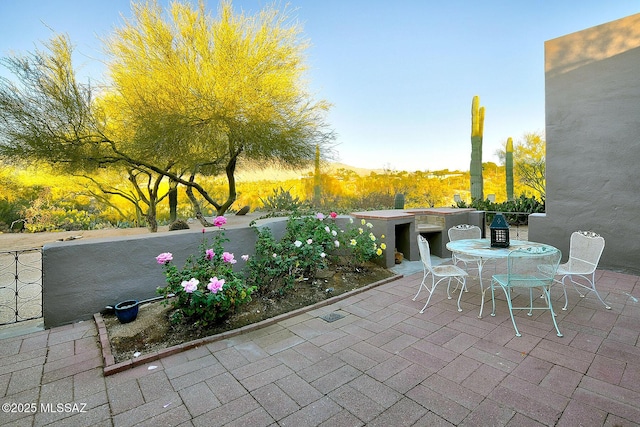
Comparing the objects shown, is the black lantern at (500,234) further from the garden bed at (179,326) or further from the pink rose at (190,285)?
the pink rose at (190,285)

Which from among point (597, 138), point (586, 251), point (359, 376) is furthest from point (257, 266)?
point (597, 138)

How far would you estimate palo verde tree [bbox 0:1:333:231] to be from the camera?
214 inches

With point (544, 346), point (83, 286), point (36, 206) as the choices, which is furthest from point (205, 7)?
point (36, 206)

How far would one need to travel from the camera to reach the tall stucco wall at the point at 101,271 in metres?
2.73

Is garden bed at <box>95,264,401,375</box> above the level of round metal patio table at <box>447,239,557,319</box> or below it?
below

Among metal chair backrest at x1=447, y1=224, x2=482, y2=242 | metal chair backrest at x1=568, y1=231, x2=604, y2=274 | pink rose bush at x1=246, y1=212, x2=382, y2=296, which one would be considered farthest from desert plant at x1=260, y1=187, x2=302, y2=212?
metal chair backrest at x1=568, y1=231, x2=604, y2=274

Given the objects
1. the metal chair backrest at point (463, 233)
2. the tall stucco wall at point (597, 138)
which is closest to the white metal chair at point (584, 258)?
the metal chair backrest at point (463, 233)

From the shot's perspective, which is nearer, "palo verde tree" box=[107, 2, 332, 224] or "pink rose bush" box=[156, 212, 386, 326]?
"pink rose bush" box=[156, 212, 386, 326]

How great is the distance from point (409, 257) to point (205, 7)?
6274mm

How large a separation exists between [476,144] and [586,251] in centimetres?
800

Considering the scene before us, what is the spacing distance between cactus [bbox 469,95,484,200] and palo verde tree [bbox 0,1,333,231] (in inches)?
271

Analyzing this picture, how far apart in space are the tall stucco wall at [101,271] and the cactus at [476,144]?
9.85m

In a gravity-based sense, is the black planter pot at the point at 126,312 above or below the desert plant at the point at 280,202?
below

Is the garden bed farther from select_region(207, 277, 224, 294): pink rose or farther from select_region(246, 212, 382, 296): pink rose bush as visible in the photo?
select_region(207, 277, 224, 294): pink rose
